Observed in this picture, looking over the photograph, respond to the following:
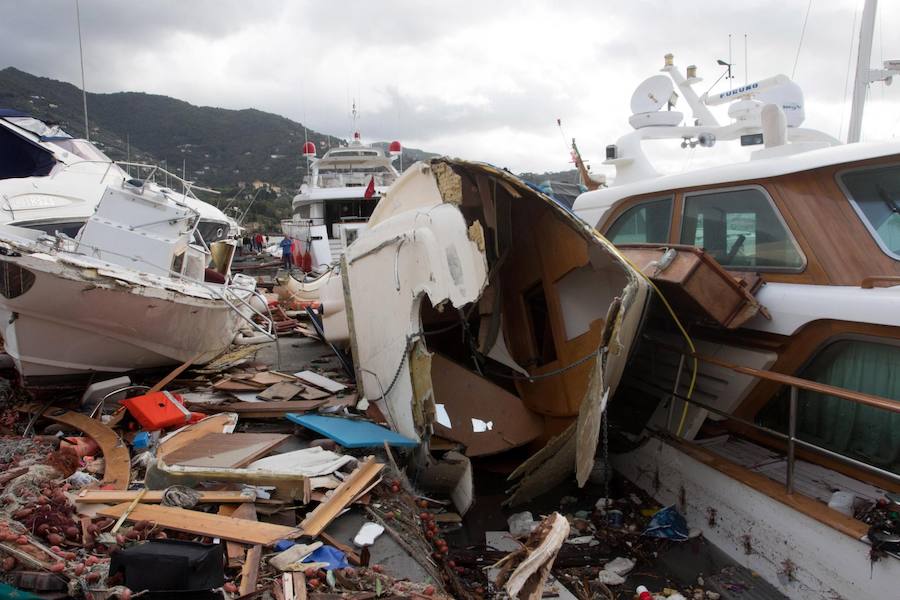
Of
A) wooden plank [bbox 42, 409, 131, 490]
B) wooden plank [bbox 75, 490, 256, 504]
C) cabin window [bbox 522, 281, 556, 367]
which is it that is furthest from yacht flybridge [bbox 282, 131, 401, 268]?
wooden plank [bbox 75, 490, 256, 504]

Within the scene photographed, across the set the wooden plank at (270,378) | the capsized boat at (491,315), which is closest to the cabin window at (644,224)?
the capsized boat at (491,315)

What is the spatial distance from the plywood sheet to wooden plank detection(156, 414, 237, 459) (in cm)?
181

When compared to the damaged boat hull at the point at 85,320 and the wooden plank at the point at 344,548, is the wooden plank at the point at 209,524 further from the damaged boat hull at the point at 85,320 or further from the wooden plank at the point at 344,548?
the damaged boat hull at the point at 85,320

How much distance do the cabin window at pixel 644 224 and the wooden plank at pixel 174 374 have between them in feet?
15.2

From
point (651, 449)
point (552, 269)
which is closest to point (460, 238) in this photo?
point (552, 269)

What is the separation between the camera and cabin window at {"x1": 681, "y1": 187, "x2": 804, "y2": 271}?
12.7 ft

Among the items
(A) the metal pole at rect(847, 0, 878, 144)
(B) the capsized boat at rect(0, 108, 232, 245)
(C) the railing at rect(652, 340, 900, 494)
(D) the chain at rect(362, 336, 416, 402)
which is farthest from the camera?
(B) the capsized boat at rect(0, 108, 232, 245)

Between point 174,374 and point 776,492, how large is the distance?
5372 mm

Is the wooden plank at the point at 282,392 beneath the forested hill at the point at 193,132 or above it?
beneath

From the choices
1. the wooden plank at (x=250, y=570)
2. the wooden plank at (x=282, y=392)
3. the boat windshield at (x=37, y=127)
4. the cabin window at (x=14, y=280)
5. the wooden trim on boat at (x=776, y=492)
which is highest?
the boat windshield at (x=37, y=127)

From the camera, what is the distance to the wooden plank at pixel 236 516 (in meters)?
2.82

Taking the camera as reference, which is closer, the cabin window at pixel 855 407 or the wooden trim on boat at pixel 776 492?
the wooden trim on boat at pixel 776 492

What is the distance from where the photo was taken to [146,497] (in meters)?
3.33

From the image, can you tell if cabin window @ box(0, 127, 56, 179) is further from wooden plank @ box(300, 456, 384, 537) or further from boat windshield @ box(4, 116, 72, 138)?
wooden plank @ box(300, 456, 384, 537)
